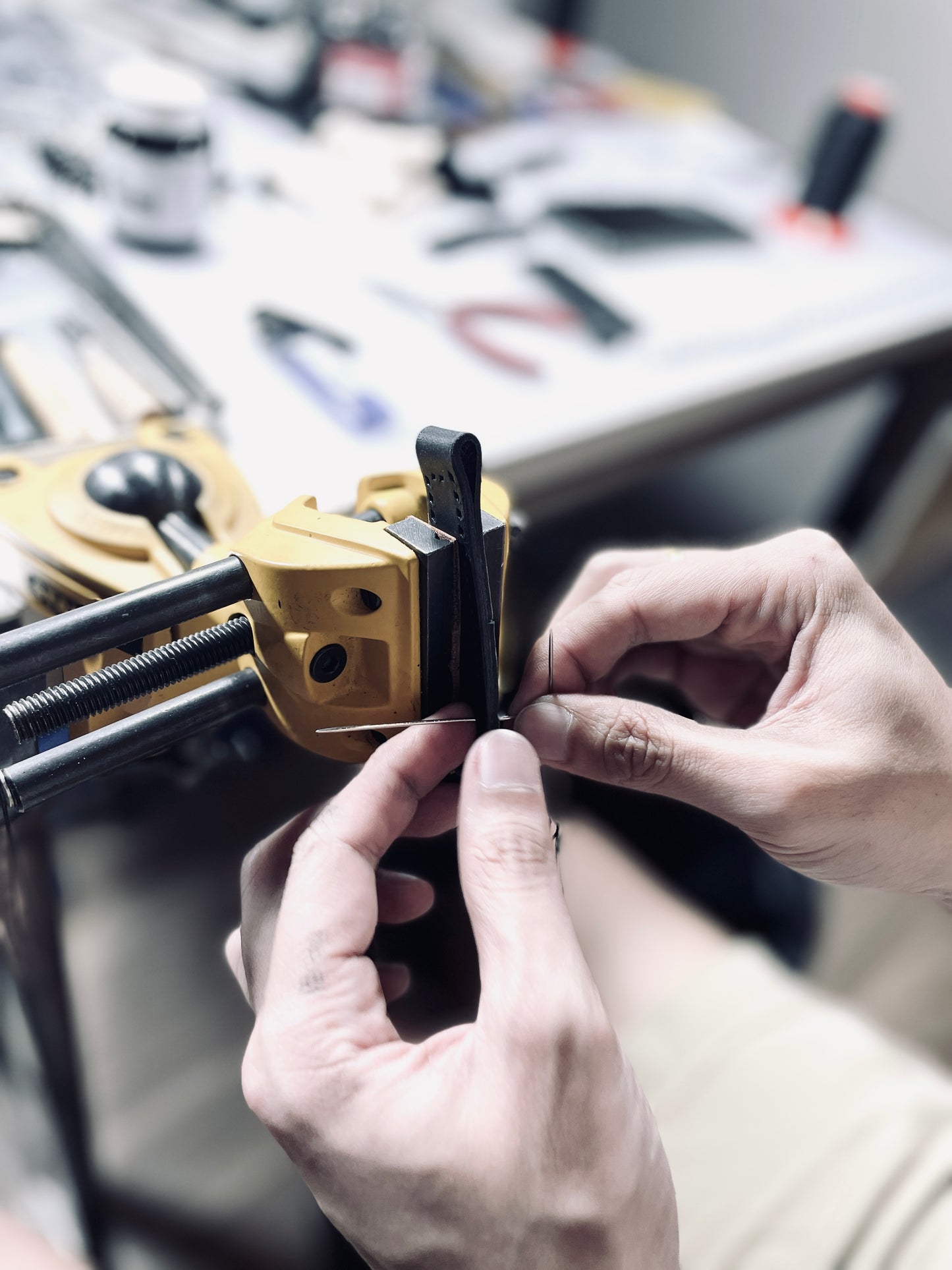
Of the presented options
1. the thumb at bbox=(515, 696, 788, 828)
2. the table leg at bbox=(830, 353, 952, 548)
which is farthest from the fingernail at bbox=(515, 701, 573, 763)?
the table leg at bbox=(830, 353, 952, 548)

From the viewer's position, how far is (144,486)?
1.15 feet

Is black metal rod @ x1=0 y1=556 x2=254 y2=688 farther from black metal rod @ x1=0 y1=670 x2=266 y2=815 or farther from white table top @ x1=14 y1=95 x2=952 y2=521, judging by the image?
white table top @ x1=14 y1=95 x2=952 y2=521

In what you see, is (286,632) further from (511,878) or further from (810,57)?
(810,57)

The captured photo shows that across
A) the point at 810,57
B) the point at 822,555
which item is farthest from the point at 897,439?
the point at 822,555

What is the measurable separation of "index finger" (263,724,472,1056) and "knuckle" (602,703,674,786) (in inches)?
2.1

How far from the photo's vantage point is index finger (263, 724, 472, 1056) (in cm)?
28

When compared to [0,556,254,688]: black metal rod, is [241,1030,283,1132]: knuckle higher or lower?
lower

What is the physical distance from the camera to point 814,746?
13.6 inches

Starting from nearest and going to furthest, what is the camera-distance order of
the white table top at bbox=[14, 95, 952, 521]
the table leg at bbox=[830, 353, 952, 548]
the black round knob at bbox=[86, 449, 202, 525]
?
the black round knob at bbox=[86, 449, 202, 525]
the white table top at bbox=[14, 95, 952, 521]
the table leg at bbox=[830, 353, 952, 548]

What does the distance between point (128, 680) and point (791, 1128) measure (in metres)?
0.40

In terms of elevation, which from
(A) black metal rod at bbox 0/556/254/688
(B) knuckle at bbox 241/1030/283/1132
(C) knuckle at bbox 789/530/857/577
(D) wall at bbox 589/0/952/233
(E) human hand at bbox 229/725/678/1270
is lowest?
(B) knuckle at bbox 241/1030/283/1132

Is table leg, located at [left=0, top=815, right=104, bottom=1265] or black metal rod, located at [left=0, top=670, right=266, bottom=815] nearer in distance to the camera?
black metal rod, located at [left=0, top=670, right=266, bottom=815]

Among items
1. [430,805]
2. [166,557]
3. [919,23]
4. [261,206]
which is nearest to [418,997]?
[430,805]

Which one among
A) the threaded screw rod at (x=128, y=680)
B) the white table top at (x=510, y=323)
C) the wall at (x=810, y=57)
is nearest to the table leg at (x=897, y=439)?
the white table top at (x=510, y=323)
